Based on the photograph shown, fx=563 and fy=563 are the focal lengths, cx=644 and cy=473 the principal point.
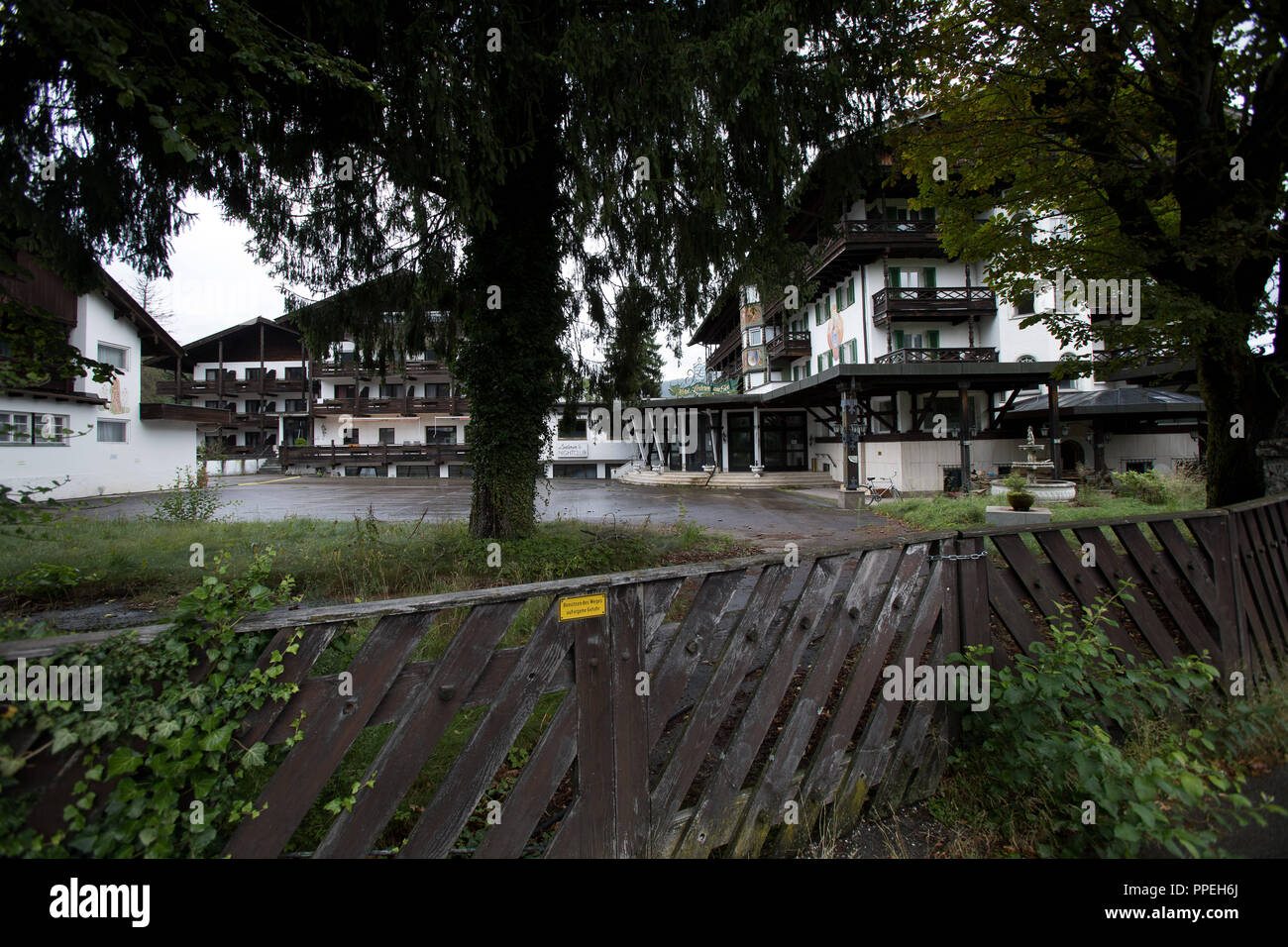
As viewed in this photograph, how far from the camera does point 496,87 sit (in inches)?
239

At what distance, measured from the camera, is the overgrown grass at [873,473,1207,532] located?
11.3 m

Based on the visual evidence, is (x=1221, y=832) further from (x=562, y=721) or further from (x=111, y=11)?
(x=111, y=11)

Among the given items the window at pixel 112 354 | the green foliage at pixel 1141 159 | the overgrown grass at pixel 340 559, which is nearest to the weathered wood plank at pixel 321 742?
the overgrown grass at pixel 340 559

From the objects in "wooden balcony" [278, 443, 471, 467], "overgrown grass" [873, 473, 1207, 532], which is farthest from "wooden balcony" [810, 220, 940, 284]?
"wooden balcony" [278, 443, 471, 467]

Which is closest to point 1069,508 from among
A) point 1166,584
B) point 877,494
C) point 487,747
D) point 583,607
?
point 877,494

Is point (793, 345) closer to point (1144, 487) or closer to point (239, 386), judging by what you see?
point (1144, 487)

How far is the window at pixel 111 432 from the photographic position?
24859 mm

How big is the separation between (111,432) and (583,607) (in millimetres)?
33221

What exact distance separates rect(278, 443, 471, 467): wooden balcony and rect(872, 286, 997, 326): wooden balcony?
92.9 ft

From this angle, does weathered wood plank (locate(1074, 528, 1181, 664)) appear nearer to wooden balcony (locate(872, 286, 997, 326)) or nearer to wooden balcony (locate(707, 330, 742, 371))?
wooden balcony (locate(872, 286, 997, 326))

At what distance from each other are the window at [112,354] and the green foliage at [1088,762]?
33587mm

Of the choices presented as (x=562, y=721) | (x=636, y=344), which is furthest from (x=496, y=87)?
(x=562, y=721)
